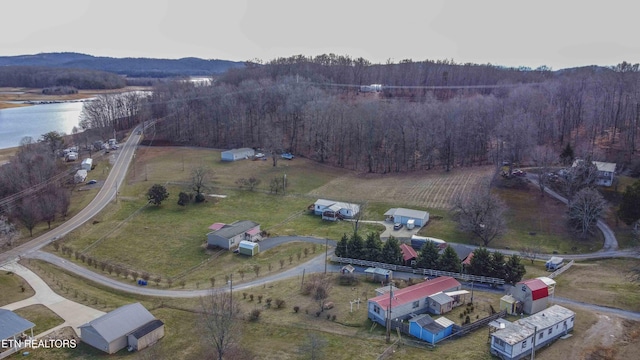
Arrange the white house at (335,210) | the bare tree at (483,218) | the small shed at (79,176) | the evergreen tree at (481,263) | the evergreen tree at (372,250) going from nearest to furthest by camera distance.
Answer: the evergreen tree at (481,263), the evergreen tree at (372,250), the bare tree at (483,218), the white house at (335,210), the small shed at (79,176)

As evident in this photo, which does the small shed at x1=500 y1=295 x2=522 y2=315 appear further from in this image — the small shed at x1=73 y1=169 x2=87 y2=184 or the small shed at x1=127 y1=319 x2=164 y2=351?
the small shed at x1=73 y1=169 x2=87 y2=184

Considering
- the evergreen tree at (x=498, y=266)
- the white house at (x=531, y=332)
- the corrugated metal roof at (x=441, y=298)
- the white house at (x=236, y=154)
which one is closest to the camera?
the white house at (x=531, y=332)

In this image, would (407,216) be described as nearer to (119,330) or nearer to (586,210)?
(586,210)

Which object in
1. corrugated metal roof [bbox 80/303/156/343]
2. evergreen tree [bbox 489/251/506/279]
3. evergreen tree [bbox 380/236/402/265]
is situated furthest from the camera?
evergreen tree [bbox 380/236/402/265]

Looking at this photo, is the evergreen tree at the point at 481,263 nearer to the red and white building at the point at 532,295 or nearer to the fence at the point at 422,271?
the fence at the point at 422,271

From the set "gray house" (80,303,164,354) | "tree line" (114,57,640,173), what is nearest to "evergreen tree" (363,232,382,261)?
"gray house" (80,303,164,354)
